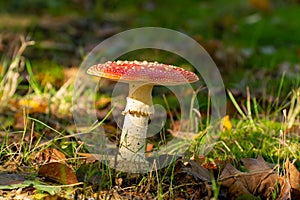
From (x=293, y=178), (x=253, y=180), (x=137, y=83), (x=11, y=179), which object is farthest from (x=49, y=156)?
(x=293, y=178)

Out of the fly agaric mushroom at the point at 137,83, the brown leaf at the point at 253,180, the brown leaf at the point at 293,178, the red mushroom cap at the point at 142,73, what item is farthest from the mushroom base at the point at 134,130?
the brown leaf at the point at 293,178

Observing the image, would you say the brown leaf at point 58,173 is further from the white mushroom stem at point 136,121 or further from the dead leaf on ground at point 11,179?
the white mushroom stem at point 136,121

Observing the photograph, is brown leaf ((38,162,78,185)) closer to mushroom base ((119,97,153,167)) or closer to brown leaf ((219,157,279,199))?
mushroom base ((119,97,153,167))

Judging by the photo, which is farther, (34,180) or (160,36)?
(160,36)

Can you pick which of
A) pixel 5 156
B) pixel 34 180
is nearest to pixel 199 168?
pixel 34 180

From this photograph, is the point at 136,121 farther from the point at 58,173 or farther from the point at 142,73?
the point at 58,173

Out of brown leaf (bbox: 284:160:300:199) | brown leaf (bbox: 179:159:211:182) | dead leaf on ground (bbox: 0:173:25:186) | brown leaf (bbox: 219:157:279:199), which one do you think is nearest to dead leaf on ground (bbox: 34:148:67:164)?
dead leaf on ground (bbox: 0:173:25:186)

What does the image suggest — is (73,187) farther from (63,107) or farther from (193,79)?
(63,107)
